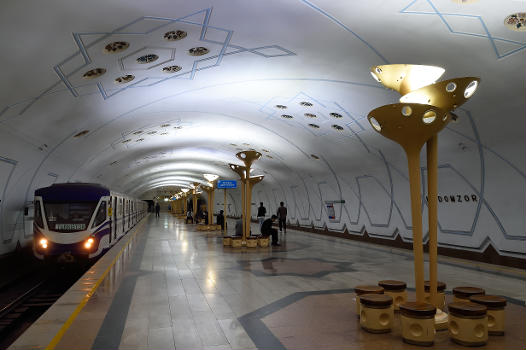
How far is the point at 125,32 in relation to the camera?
6.43 metres

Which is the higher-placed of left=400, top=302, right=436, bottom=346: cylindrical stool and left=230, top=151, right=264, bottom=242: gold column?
left=230, top=151, right=264, bottom=242: gold column

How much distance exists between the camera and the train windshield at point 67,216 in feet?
33.7

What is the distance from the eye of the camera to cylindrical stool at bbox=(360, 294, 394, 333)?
436 cm

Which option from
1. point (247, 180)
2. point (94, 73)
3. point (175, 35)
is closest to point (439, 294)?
point (175, 35)

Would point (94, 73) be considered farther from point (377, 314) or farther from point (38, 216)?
point (377, 314)

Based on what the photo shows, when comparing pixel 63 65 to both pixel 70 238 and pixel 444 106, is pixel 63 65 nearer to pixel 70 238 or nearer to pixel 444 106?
pixel 70 238

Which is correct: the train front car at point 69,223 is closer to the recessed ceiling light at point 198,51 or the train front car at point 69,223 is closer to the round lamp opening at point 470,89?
the recessed ceiling light at point 198,51

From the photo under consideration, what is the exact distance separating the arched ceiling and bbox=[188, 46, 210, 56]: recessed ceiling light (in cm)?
8

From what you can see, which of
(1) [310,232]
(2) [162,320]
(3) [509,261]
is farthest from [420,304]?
(1) [310,232]

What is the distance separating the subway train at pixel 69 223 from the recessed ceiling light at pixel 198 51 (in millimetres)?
5567

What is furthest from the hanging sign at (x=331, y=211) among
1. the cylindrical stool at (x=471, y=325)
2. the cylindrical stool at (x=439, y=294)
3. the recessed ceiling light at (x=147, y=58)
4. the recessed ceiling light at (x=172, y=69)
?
the cylindrical stool at (x=471, y=325)

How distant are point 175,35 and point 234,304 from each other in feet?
15.4

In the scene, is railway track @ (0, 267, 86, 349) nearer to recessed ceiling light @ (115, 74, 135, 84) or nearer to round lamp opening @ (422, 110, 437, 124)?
recessed ceiling light @ (115, 74, 135, 84)

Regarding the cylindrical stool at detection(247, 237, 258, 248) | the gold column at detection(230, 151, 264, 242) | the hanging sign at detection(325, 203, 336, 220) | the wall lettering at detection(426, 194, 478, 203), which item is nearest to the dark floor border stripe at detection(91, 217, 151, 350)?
the cylindrical stool at detection(247, 237, 258, 248)
